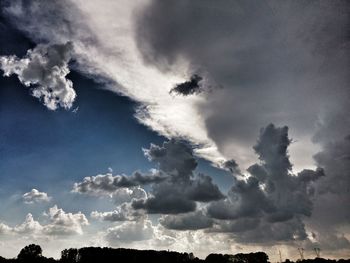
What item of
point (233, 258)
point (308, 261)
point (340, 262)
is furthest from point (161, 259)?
point (340, 262)

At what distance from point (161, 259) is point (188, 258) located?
62.8 ft

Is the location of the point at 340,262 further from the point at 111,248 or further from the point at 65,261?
the point at 65,261

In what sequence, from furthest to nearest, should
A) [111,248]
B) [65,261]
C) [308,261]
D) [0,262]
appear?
[308,261] → [111,248] → [65,261] → [0,262]

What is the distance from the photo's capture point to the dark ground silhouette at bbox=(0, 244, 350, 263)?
525ft

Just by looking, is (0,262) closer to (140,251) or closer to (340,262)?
(140,251)

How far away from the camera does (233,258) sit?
18788 centimetres

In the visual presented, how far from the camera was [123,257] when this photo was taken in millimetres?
167125

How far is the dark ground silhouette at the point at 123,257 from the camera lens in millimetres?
160000

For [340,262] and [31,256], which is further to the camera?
[340,262]

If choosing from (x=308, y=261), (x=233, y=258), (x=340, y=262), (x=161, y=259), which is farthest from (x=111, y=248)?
(x=340, y=262)

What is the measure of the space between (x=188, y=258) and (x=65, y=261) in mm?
64722

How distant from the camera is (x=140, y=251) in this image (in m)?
174

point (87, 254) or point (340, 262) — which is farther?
point (340, 262)

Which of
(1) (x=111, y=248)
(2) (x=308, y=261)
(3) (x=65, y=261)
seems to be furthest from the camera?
(2) (x=308, y=261)
